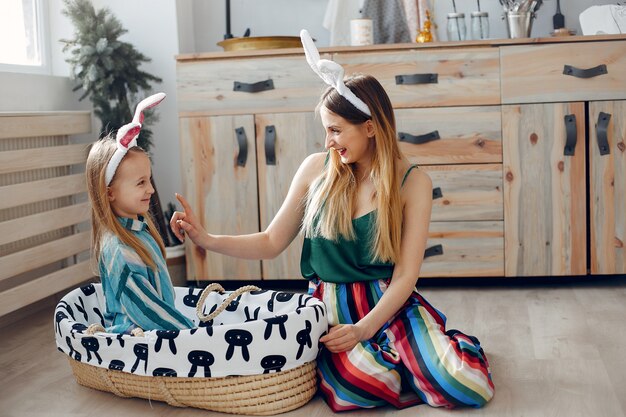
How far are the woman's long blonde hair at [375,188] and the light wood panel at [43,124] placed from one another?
3.94ft

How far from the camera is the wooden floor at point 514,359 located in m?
1.95

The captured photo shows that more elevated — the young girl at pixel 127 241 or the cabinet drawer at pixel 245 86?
the cabinet drawer at pixel 245 86

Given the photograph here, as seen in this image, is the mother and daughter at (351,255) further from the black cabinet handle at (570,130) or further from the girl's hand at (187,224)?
the black cabinet handle at (570,130)

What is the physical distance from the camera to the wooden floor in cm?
195

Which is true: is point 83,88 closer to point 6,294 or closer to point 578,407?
point 6,294

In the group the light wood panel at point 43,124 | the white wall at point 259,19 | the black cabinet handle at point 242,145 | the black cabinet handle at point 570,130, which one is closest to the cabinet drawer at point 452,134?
the black cabinet handle at point 570,130

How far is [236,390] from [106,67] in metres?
1.76

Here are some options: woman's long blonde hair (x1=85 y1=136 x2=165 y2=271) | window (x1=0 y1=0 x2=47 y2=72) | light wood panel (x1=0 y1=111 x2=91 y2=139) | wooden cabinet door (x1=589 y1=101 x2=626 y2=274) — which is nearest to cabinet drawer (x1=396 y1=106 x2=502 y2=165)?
A: wooden cabinet door (x1=589 y1=101 x2=626 y2=274)

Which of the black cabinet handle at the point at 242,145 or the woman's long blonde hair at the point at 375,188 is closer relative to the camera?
the woman's long blonde hair at the point at 375,188

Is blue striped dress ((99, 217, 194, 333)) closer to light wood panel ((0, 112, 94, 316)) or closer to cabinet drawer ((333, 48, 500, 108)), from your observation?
light wood panel ((0, 112, 94, 316))

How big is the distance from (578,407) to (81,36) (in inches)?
90.0

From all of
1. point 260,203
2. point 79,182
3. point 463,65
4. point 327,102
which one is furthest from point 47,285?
point 463,65

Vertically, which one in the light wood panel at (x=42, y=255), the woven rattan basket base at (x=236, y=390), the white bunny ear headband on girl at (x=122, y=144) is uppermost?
the white bunny ear headband on girl at (x=122, y=144)

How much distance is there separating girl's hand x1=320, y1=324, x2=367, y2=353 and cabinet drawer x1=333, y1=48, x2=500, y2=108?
1.32m
